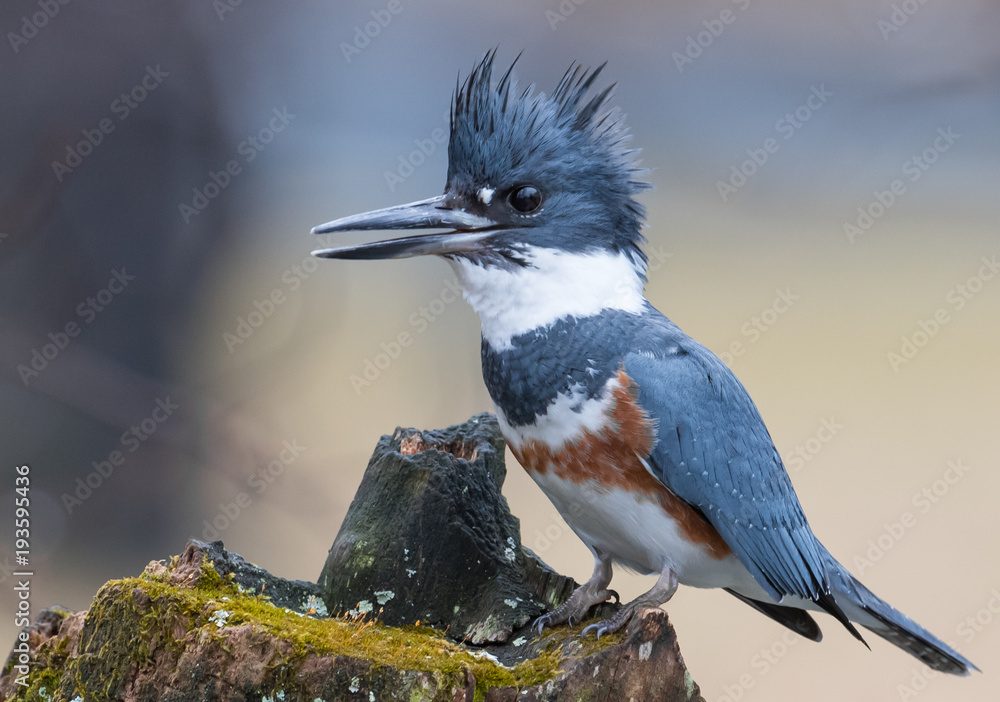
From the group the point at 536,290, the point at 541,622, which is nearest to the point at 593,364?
the point at 536,290

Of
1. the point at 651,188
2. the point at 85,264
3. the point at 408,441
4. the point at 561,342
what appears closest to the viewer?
the point at 561,342

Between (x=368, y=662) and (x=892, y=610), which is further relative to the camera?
(x=892, y=610)

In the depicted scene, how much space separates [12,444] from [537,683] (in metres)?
2.29

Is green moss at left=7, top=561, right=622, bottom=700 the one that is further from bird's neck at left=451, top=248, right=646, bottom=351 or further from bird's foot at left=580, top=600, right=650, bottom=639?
bird's neck at left=451, top=248, right=646, bottom=351

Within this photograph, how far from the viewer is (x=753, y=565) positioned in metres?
2.06

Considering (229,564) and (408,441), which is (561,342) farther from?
(229,564)

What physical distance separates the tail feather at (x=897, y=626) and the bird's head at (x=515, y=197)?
42.1 inches

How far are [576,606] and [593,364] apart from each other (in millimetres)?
628

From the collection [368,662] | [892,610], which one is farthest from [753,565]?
[368,662]

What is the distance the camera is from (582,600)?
7.16ft

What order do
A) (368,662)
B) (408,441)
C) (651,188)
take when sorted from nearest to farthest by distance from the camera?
1. (368,662)
2. (651,188)
3. (408,441)

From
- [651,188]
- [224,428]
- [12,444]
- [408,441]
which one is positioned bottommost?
[12,444]
